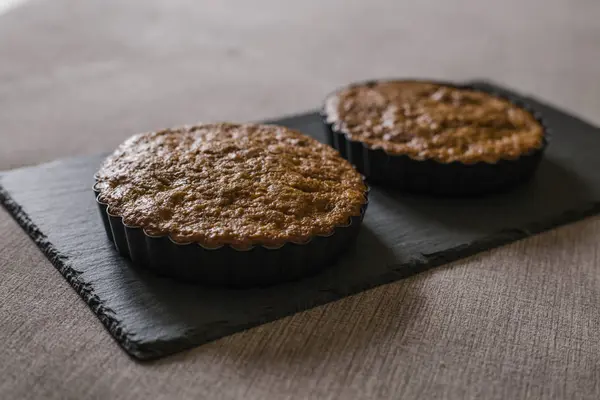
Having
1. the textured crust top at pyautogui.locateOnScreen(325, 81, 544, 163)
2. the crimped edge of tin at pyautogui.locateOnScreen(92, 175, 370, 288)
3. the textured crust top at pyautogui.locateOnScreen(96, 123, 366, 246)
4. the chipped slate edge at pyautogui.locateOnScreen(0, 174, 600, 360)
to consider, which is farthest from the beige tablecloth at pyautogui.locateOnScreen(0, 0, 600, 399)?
the textured crust top at pyautogui.locateOnScreen(325, 81, 544, 163)

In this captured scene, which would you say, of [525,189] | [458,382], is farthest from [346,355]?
[525,189]

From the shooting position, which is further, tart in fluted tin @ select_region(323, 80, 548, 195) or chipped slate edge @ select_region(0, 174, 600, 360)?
tart in fluted tin @ select_region(323, 80, 548, 195)

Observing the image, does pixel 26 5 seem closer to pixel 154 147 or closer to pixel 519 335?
pixel 154 147

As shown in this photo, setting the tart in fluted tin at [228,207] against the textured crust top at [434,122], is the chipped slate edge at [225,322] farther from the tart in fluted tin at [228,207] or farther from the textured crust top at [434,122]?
the textured crust top at [434,122]

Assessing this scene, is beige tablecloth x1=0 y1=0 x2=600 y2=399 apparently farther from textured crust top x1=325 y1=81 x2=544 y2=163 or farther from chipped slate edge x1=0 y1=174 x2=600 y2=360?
textured crust top x1=325 y1=81 x2=544 y2=163

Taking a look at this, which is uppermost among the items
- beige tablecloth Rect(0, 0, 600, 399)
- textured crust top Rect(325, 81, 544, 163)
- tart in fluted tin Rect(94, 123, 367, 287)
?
tart in fluted tin Rect(94, 123, 367, 287)

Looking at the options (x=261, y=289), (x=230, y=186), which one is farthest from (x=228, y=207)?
(x=261, y=289)
